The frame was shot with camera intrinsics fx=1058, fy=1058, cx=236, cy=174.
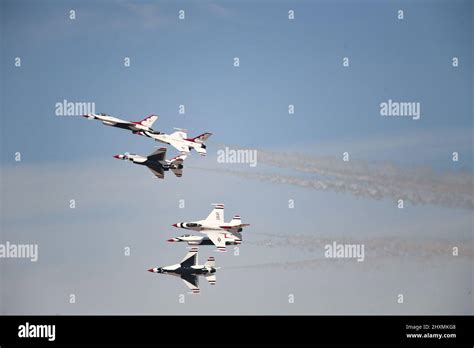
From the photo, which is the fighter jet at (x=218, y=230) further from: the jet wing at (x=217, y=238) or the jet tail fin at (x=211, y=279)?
the jet tail fin at (x=211, y=279)

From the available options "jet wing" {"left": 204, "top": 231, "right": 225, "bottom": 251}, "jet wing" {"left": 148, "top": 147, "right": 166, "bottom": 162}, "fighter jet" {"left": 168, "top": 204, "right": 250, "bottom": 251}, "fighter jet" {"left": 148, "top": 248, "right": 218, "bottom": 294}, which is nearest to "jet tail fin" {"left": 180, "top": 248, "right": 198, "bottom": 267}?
"fighter jet" {"left": 148, "top": 248, "right": 218, "bottom": 294}

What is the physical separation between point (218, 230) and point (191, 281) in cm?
596

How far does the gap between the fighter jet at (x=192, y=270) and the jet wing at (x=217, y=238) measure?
3.54 m

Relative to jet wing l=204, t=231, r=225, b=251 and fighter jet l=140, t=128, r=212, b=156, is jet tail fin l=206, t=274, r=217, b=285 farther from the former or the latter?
fighter jet l=140, t=128, r=212, b=156

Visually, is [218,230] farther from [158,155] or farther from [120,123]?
[120,123]

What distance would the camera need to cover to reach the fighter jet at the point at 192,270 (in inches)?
3895

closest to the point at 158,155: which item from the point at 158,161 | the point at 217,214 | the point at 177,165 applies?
the point at 158,161

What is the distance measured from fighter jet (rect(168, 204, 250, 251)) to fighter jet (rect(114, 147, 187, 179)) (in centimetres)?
483

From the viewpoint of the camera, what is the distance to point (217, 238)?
9681cm

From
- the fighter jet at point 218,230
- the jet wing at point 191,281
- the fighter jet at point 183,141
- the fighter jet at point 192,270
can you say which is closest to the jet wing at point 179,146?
the fighter jet at point 183,141
